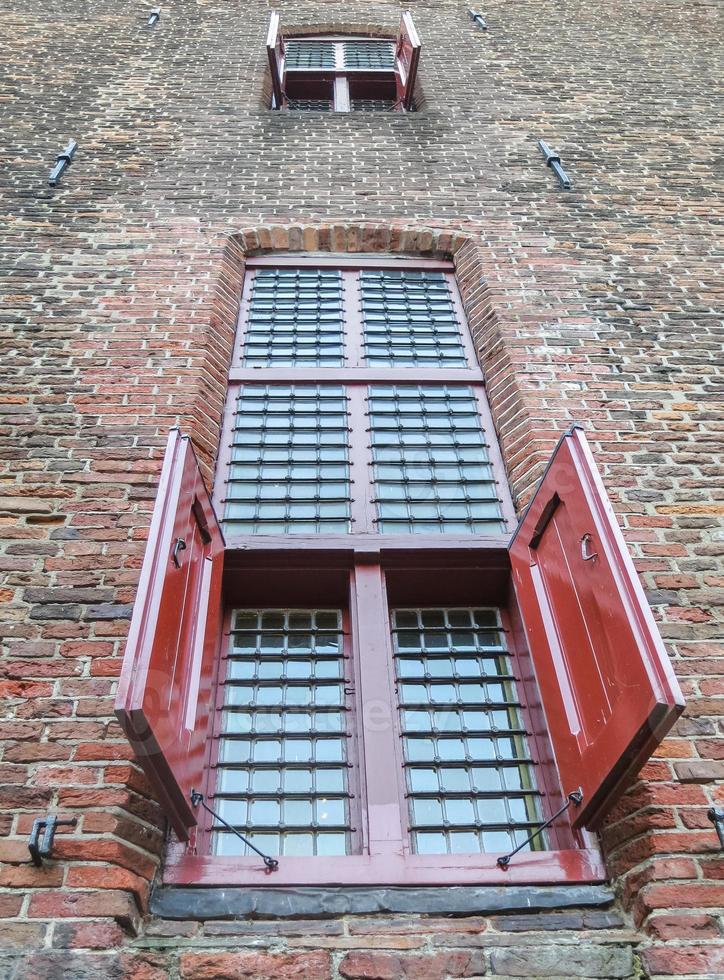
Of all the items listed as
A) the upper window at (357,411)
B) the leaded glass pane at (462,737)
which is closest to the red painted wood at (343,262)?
the upper window at (357,411)

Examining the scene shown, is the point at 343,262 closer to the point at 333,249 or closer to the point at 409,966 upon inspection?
the point at 333,249

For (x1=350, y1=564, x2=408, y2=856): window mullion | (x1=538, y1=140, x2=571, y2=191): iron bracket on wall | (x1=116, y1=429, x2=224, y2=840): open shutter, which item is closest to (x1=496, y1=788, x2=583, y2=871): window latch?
(x1=350, y1=564, x2=408, y2=856): window mullion

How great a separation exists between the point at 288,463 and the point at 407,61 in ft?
19.1

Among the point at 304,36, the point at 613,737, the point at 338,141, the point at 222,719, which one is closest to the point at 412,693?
the point at 222,719

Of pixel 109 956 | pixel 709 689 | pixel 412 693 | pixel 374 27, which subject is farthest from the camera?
pixel 374 27

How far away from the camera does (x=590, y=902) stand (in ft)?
9.60

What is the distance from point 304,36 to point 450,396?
722 centimetres

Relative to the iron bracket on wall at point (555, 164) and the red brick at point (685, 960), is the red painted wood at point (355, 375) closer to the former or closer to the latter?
the iron bracket on wall at point (555, 164)

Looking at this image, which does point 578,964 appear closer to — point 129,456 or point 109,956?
point 109,956

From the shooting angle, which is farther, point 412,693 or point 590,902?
point 412,693

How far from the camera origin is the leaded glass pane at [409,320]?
5668mm

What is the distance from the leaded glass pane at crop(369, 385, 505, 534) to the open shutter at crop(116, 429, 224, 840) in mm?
1078

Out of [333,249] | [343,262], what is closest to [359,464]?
[343,262]

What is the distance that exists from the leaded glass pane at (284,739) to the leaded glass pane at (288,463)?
0.44 ft
